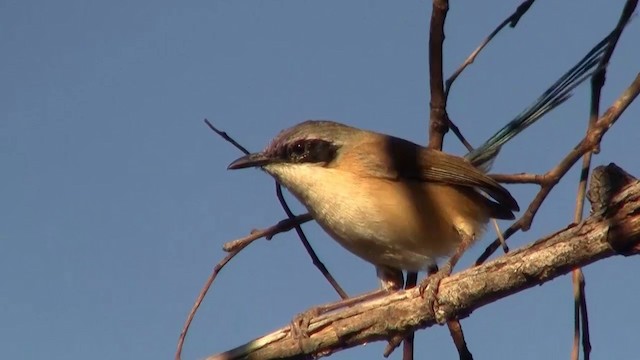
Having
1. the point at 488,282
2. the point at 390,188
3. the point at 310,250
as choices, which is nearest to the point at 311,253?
the point at 310,250

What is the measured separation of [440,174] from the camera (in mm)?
4766

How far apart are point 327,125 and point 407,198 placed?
800 millimetres

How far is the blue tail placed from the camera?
460 centimetres

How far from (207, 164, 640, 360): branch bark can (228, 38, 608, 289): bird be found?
1.25 m

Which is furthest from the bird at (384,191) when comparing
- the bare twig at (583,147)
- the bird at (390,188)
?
the bare twig at (583,147)

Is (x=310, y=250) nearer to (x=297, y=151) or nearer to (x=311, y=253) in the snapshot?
(x=311, y=253)

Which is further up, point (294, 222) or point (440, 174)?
point (440, 174)

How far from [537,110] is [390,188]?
3.71ft

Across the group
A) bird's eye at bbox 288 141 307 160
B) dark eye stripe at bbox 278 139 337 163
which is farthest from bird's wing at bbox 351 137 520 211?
bird's eye at bbox 288 141 307 160

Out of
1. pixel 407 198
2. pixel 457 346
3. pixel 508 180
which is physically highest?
pixel 407 198

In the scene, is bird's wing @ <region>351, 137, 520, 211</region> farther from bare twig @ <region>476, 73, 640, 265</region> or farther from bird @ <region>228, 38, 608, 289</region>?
bare twig @ <region>476, 73, 640, 265</region>

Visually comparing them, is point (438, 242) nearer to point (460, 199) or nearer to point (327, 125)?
point (460, 199)

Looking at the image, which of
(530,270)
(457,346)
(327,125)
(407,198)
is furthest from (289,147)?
(530,270)

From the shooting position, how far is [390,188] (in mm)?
4594
